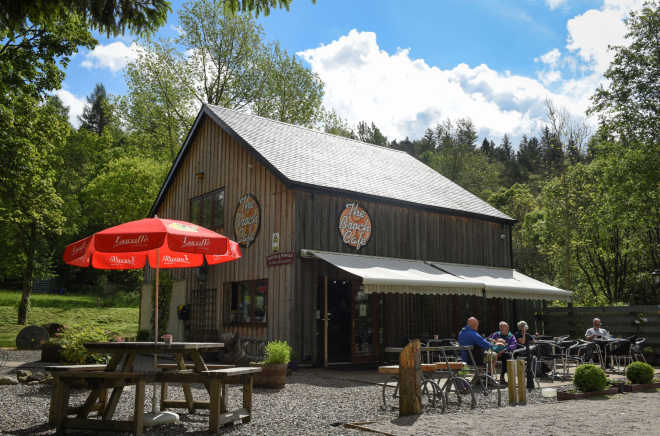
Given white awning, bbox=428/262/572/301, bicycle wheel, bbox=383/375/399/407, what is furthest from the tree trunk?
bicycle wheel, bbox=383/375/399/407

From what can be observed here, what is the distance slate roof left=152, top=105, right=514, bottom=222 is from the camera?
1312cm

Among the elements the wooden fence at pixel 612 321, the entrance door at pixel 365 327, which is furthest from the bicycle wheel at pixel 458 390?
the wooden fence at pixel 612 321

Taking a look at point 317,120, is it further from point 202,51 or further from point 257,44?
point 202,51

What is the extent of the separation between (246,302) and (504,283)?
6.44m

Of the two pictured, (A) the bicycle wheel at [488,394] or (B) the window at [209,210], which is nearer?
(A) the bicycle wheel at [488,394]

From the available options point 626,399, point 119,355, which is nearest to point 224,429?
point 119,355

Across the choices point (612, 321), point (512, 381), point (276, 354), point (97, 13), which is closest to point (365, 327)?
point (276, 354)

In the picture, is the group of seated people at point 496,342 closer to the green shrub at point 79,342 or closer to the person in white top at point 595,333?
the person in white top at point 595,333

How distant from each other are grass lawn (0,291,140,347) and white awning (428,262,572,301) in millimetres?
14419

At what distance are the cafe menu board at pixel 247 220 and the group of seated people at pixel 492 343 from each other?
6146mm

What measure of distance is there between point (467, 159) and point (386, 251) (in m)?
26.6

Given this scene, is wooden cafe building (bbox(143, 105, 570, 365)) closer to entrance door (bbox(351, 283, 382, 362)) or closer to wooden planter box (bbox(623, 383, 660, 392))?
entrance door (bbox(351, 283, 382, 362))

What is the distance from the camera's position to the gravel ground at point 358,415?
216 inches

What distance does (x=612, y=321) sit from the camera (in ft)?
47.7
